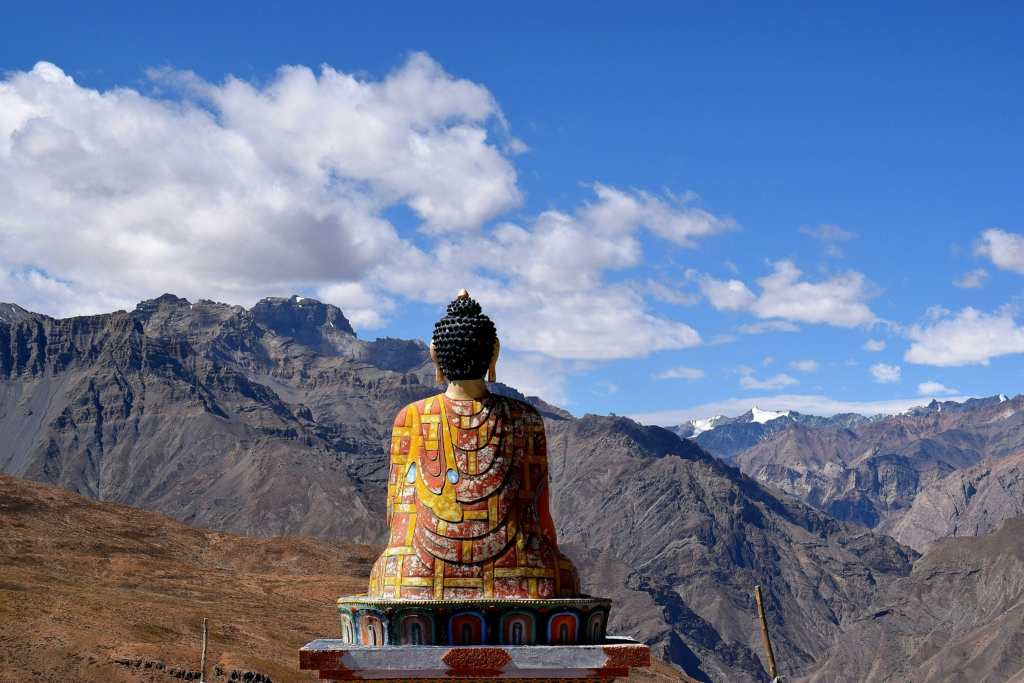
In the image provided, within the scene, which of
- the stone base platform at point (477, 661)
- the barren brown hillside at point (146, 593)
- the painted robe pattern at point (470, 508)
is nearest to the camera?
the stone base platform at point (477, 661)

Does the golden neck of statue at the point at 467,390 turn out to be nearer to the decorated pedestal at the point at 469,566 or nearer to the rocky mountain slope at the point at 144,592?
the decorated pedestal at the point at 469,566

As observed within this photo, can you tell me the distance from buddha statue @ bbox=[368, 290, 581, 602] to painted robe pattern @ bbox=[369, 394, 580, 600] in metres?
0.01

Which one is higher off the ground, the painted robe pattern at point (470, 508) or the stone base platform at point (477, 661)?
the painted robe pattern at point (470, 508)

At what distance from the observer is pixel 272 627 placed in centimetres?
6488

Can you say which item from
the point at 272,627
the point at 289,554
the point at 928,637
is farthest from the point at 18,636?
the point at 928,637

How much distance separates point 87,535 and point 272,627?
33706 millimetres

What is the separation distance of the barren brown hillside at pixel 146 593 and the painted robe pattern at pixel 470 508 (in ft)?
108

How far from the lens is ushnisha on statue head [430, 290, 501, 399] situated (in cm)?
1708

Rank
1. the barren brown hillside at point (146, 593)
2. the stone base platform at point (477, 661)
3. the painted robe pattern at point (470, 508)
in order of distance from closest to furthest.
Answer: the stone base platform at point (477, 661), the painted robe pattern at point (470, 508), the barren brown hillside at point (146, 593)

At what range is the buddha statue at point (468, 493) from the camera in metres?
15.7

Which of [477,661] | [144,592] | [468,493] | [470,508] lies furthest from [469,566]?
[144,592]

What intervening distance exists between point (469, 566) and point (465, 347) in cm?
314

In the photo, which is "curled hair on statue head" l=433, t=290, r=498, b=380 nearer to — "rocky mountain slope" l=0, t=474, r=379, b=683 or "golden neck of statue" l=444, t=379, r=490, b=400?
"golden neck of statue" l=444, t=379, r=490, b=400

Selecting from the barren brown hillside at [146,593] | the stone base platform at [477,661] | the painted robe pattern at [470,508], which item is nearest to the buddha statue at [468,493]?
the painted robe pattern at [470,508]
